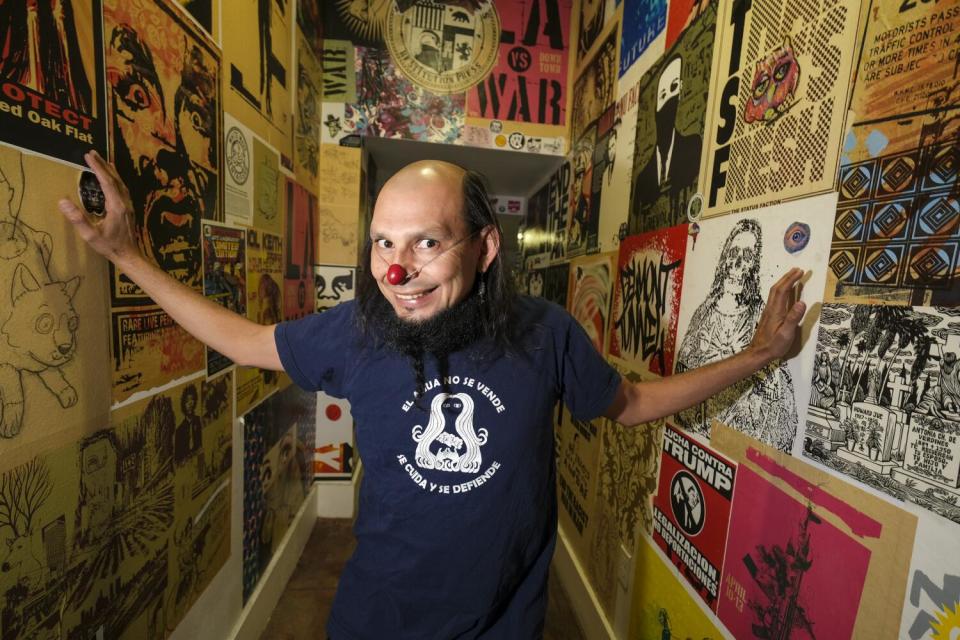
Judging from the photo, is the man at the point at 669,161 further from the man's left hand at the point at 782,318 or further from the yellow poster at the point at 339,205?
the yellow poster at the point at 339,205

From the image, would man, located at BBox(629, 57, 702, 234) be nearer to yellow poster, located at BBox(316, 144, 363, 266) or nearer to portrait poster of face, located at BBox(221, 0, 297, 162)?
portrait poster of face, located at BBox(221, 0, 297, 162)

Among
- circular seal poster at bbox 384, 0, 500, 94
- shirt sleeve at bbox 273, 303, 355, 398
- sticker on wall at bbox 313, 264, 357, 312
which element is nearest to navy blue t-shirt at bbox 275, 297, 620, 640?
shirt sleeve at bbox 273, 303, 355, 398

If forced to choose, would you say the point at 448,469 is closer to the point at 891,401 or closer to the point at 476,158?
the point at 891,401

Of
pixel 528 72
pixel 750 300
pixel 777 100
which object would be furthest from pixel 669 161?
pixel 528 72

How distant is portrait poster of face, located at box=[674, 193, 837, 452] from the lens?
31.6 inches

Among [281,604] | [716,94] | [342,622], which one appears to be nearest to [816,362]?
[716,94]

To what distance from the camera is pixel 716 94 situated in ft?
3.57

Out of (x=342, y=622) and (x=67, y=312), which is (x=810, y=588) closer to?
(x=342, y=622)

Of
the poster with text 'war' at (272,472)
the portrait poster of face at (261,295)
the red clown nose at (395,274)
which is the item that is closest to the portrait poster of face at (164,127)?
the portrait poster of face at (261,295)

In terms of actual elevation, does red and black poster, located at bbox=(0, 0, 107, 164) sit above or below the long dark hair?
above

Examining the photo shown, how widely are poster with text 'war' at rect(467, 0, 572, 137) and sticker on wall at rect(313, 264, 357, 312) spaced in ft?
3.48

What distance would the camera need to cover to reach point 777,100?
0.90 meters

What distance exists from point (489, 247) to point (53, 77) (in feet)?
2.64

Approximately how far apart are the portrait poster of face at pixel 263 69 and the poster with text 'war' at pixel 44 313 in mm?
738
